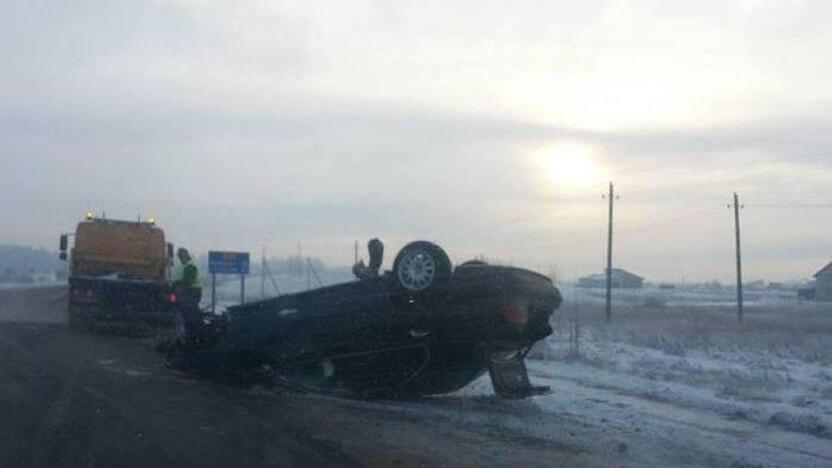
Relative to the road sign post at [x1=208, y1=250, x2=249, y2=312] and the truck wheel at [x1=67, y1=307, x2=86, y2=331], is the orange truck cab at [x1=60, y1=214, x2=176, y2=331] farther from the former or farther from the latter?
the road sign post at [x1=208, y1=250, x2=249, y2=312]

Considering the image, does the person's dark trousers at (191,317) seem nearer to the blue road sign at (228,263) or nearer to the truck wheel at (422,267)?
the truck wheel at (422,267)

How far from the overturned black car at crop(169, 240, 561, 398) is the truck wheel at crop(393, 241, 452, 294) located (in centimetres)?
1

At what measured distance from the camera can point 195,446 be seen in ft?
37.7

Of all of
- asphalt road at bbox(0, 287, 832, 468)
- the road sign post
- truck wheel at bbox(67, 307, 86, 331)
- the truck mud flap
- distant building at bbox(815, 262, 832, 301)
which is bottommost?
asphalt road at bbox(0, 287, 832, 468)

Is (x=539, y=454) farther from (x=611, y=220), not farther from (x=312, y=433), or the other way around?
(x=611, y=220)

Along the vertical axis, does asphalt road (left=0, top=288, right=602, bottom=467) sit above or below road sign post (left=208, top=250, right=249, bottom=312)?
below

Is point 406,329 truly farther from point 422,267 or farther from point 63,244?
point 63,244

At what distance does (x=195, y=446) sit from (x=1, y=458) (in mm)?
1855

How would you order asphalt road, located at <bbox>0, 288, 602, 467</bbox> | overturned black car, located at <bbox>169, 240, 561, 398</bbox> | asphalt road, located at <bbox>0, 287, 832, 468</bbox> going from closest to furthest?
asphalt road, located at <bbox>0, 288, 602, 467</bbox> < asphalt road, located at <bbox>0, 287, 832, 468</bbox> < overturned black car, located at <bbox>169, 240, 561, 398</bbox>

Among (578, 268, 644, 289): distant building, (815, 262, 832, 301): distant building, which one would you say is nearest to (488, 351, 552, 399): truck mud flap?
(815, 262, 832, 301): distant building

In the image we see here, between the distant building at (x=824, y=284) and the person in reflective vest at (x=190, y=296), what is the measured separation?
107347mm

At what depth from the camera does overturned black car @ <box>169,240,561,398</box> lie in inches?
608

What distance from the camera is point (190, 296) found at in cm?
1997

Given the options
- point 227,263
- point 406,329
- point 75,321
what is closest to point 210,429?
point 406,329
